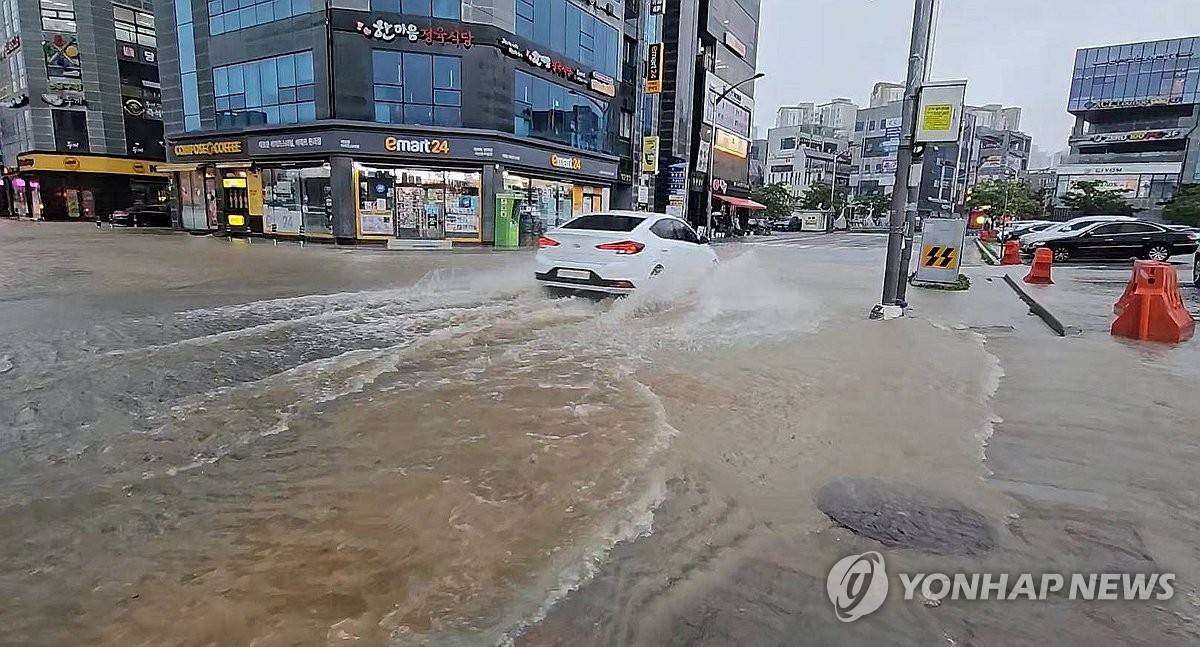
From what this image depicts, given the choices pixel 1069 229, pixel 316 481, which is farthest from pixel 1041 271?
pixel 316 481

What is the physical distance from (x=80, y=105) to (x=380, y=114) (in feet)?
101

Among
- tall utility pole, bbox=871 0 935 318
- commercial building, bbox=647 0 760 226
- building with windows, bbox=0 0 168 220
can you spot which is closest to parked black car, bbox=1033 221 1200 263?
tall utility pole, bbox=871 0 935 318

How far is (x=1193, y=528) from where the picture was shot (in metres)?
3.33

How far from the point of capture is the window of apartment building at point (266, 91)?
24281mm

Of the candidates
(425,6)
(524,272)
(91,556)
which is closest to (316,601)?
(91,556)

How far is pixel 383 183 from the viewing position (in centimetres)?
2442

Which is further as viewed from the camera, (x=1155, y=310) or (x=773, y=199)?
(x=773, y=199)

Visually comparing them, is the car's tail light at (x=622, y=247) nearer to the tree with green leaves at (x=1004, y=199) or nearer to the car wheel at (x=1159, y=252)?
the car wheel at (x=1159, y=252)

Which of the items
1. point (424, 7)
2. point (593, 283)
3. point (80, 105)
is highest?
point (424, 7)

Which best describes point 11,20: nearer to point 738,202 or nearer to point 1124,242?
point 738,202

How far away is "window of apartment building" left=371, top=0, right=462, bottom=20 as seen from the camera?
23.6m

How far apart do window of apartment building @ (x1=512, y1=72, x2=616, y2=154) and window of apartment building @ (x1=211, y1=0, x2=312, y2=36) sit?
8.30 metres
